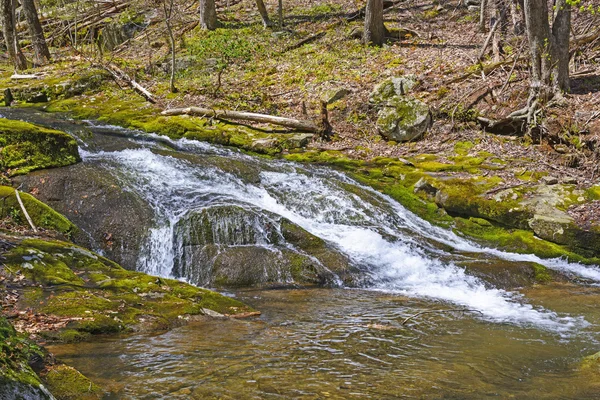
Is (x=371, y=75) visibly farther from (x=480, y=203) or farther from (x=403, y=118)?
(x=480, y=203)

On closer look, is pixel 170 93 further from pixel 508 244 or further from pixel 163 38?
pixel 508 244

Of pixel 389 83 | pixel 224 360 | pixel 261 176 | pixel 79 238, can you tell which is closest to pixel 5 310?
pixel 224 360

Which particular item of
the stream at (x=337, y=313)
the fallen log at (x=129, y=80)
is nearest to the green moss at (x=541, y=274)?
the stream at (x=337, y=313)

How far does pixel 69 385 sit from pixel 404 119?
12.4 metres

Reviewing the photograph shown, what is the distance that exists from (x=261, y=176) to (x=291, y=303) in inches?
199

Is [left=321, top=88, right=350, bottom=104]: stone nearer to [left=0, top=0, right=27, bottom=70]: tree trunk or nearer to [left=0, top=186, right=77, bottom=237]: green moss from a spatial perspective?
[left=0, top=186, right=77, bottom=237]: green moss

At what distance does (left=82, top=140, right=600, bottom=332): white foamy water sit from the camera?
330 inches

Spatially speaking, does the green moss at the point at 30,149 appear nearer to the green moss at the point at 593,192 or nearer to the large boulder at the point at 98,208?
the large boulder at the point at 98,208

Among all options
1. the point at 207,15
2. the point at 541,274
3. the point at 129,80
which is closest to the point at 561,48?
the point at 541,274

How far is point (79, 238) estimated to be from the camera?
866 cm

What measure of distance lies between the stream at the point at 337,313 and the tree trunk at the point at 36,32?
10456 mm

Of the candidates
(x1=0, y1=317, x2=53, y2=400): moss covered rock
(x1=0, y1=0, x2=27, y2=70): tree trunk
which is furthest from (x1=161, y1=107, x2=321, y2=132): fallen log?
(x1=0, y1=317, x2=53, y2=400): moss covered rock

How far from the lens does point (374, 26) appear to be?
67.2 ft

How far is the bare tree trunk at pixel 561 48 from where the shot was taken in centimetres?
1317
